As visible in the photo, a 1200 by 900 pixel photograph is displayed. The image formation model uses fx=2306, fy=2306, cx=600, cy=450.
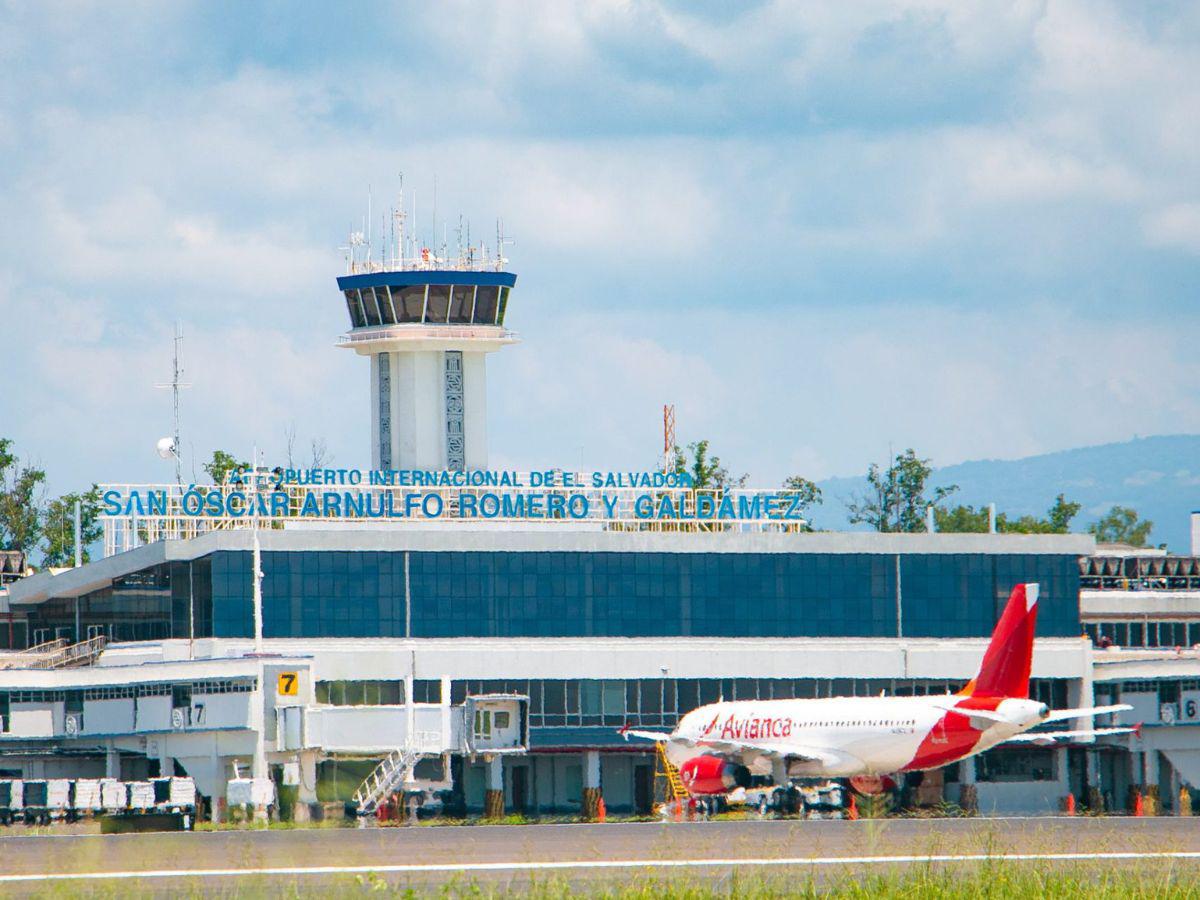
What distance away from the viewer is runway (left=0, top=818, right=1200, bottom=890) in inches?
1934

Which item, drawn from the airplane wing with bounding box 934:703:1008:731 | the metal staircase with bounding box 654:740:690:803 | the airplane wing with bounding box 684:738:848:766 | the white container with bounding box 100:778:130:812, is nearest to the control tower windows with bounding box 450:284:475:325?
the metal staircase with bounding box 654:740:690:803

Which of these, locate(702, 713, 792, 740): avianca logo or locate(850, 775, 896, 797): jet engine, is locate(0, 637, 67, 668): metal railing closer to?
locate(702, 713, 792, 740): avianca logo

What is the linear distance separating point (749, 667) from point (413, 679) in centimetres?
1484

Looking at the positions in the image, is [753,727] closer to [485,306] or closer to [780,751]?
[780,751]

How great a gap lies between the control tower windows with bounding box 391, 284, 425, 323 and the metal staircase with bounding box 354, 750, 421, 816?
3136 cm

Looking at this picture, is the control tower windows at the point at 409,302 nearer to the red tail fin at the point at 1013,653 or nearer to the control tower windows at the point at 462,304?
the control tower windows at the point at 462,304

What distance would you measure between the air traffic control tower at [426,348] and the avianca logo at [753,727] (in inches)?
1113

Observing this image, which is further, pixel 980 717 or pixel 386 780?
pixel 386 780

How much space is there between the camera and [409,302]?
11356cm

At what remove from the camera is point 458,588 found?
100188 millimetres

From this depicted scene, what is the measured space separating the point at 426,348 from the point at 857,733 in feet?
124

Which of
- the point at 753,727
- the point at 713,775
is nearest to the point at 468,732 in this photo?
the point at 713,775

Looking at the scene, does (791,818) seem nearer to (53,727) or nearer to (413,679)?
(413,679)

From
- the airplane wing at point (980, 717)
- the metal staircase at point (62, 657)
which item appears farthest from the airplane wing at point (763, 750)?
the metal staircase at point (62, 657)
